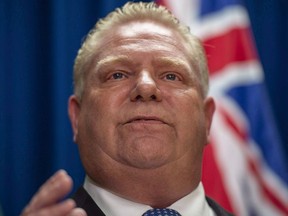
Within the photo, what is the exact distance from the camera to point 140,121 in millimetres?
1272

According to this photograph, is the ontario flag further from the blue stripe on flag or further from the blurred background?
the blurred background

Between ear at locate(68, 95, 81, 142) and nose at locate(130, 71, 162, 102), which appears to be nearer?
nose at locate(130, 71, 162, 102)

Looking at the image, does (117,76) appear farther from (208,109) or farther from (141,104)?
(208,109)

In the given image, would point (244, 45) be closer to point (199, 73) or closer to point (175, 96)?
point (199, 73)

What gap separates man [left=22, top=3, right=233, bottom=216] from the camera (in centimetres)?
128

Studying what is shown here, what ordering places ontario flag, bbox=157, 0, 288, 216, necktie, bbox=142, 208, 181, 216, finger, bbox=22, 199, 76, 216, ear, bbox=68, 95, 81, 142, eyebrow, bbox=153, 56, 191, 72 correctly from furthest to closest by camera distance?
1. ontario flag, bbox=157, 0, 288, 216
2. ear, bbox=68, 95, 81, 142
3. eyebrow, bbox=153, 56, 191, 72
4. necktie, bbox=142, 208, 181, 216
5. finger, bbox=22, 199, 76, 216

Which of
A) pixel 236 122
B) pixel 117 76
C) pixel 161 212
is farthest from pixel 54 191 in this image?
pixel 236 122

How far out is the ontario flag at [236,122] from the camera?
5.99ft

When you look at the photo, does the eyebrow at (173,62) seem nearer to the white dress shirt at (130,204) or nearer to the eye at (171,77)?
the eye at (171,77)

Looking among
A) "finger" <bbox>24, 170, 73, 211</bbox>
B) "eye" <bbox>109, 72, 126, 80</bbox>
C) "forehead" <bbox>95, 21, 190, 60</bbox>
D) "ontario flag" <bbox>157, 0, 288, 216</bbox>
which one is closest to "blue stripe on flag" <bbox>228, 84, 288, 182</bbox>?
"ontario flag" <bbox>157, 0, 288, 216</bbox>

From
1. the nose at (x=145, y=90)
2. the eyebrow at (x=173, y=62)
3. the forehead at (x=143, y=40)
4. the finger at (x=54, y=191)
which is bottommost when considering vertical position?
the finger at (x=54, y=191)

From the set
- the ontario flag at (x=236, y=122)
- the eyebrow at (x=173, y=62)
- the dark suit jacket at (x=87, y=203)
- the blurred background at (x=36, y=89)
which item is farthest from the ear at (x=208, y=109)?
the blurred background at (x=36, y=89)

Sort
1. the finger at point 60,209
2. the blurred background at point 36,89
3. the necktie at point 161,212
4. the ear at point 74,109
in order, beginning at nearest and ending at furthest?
the finger at point 60,209
the necktie at point 161,212
the ear at point 74,109
the blurred background at point 36,89

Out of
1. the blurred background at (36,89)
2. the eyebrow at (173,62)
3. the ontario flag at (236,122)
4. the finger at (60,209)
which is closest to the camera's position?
the finger at (60,209)
